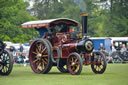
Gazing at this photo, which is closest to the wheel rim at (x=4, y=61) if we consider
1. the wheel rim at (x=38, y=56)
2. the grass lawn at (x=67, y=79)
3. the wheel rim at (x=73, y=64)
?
the grass lawn at (x=67, y=79)

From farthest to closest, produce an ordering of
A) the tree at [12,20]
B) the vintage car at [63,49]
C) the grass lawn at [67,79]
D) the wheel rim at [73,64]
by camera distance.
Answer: the tree at [12,20], the vintage car at [63,49], the wheel rim at [73,64], the grass lawn at [67,79]

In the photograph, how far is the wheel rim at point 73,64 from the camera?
13400 millimetres

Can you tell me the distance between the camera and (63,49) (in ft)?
47.2

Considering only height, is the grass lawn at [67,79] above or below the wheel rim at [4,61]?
below

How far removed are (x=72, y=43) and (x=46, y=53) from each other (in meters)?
1.09

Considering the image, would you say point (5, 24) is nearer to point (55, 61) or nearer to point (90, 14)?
point (90, 14)

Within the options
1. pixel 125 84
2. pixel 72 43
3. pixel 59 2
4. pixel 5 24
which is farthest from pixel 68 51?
pixel 59 2

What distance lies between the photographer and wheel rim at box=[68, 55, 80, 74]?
13400 millimetres

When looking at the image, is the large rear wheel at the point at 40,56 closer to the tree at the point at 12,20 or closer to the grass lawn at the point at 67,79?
the grass lawn at the point at 67,79

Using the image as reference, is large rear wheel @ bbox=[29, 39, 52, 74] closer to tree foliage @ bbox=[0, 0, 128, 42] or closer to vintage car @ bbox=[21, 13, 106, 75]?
vintage car @ bbox=[21, 13, 106, 75]

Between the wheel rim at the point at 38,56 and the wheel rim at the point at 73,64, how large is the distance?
117 cm

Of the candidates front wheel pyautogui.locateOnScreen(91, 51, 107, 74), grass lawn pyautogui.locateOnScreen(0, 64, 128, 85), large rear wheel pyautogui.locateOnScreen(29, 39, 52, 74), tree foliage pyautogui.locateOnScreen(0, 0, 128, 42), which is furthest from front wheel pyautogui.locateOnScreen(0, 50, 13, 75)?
tree foliage pyautogui.locateOnScreen(0, 0, 128, 42)

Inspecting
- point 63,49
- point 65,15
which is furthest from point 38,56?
point 65,15

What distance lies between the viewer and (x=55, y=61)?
47.1 feet
